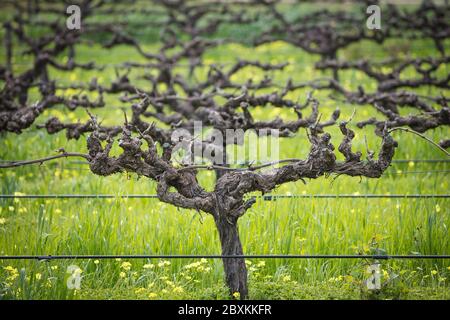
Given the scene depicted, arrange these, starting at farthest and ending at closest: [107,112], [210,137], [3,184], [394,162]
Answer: [107,112], [394,162], [3,184], [210,137]

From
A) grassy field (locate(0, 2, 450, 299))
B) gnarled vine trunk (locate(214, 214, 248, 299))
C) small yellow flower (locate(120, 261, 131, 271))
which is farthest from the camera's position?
small yellow flower (locate(120, 261, 131, 271))

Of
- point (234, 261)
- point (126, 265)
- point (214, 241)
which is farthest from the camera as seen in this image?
point (214, 241)

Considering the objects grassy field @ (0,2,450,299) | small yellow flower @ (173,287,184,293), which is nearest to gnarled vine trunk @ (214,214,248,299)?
grassy field @ (0,2,450,299)

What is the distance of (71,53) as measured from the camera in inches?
489

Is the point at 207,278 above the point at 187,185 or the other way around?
the other way around

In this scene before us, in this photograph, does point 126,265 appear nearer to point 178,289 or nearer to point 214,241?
point 178,289

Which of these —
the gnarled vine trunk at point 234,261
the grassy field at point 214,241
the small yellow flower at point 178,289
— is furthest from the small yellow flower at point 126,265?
the gnarled vine trunk at point 234,261

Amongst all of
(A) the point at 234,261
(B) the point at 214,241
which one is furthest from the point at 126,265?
(A) the point at 234,261

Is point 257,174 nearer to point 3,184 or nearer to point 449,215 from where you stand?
point 449,215

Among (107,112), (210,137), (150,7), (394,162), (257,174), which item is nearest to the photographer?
(257,174)

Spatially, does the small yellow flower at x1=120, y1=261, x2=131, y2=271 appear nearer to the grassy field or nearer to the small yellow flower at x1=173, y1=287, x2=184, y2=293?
the grassy field
